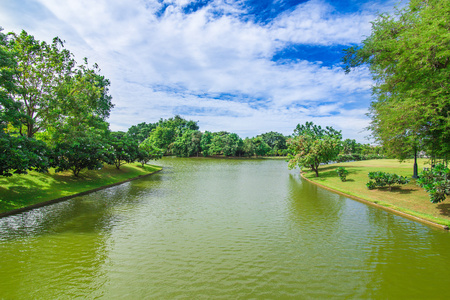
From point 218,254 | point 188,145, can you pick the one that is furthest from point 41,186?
point 188,145

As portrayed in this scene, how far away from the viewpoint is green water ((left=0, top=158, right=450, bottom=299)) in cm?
614

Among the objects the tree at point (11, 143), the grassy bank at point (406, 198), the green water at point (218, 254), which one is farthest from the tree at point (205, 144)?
the green water at point (218, 254)

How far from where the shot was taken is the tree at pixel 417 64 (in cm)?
1266

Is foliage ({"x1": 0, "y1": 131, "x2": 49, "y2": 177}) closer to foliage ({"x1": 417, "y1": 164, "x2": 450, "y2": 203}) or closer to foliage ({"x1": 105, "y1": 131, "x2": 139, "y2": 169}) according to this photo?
foliage ({"x1": 105, "y1": 131, "x2": 139, "y2": 169})

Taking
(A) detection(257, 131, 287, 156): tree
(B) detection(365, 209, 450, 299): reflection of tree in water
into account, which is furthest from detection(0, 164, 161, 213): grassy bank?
(A) detection(257, 131, 287, 156): tree

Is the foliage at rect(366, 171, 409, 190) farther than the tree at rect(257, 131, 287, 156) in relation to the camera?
No

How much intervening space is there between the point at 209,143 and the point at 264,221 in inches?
3351

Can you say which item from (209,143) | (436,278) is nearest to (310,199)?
(436,278)

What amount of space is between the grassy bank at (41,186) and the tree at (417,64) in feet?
77.7

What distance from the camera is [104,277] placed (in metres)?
6.63

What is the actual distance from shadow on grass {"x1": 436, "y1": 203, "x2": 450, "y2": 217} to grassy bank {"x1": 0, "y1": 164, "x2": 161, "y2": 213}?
2411 centimetres

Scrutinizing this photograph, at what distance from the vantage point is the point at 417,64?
13.9 m

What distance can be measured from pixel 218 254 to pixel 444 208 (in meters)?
13.7

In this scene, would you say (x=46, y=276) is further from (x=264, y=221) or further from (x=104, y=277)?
(x=264, y=221)
